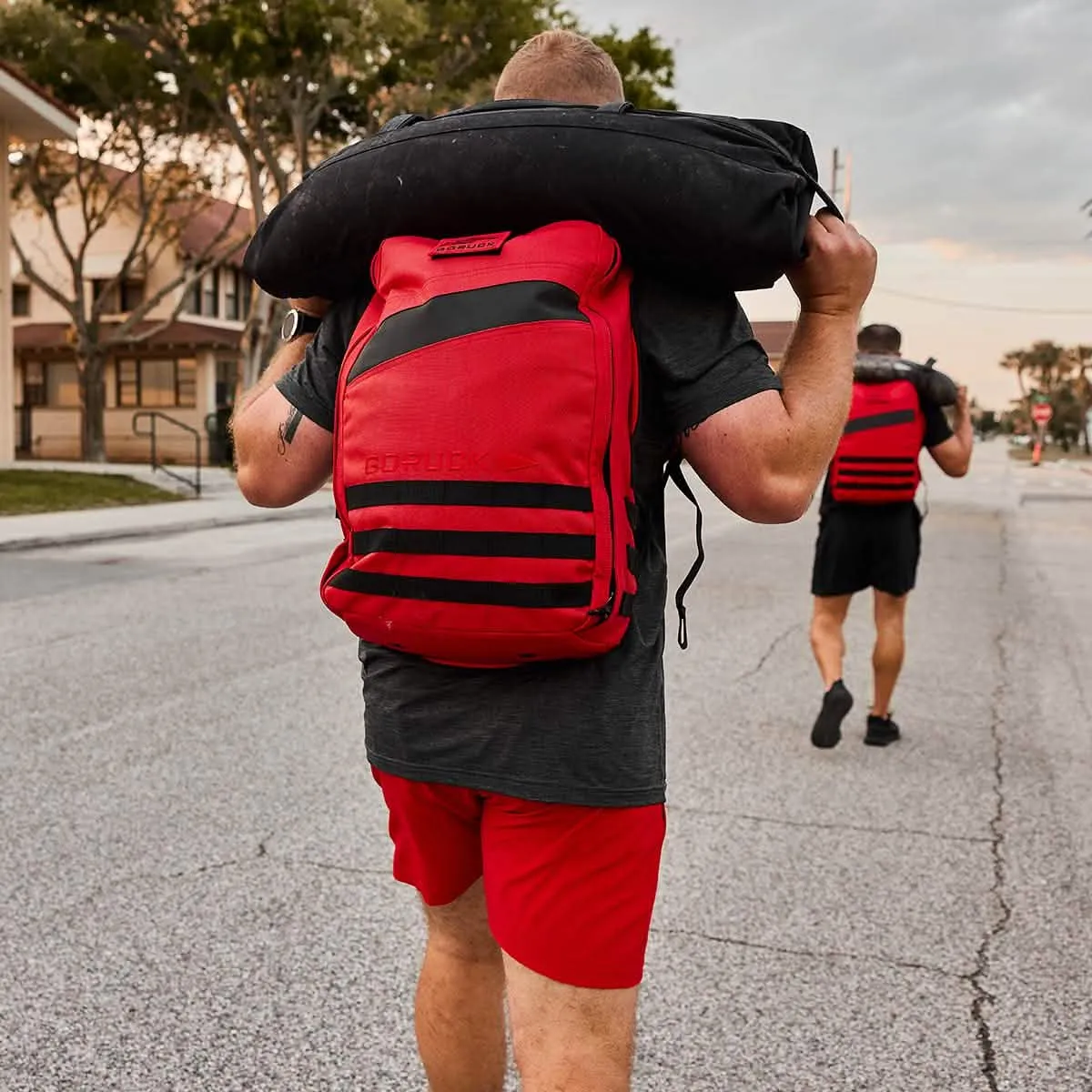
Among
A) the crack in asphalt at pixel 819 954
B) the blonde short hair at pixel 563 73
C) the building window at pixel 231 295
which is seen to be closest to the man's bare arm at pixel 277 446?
the blonde short hair at pixel 563 73

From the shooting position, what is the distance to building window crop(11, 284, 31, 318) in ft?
131

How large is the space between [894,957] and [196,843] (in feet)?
7.24

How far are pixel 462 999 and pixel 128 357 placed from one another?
39.2 metres

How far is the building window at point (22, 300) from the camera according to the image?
131ft

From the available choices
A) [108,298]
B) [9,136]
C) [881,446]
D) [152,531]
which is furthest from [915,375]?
[108,298]

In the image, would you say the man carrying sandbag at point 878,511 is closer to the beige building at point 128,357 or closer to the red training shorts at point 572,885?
the red training shorts at point 572,885

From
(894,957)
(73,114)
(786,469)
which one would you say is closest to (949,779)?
(894,957)

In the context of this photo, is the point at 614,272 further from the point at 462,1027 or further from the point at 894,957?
the point at 894,957

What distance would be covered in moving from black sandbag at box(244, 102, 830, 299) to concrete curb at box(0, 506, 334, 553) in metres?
A: 10.7

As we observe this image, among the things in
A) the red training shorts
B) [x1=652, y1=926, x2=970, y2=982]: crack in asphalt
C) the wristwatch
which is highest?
the wristwatch

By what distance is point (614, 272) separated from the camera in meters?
1.50

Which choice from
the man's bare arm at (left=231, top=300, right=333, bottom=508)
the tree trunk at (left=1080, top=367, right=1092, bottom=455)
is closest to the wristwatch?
the man's bare arm at (left=231, top=300, right=333, bottom=508)

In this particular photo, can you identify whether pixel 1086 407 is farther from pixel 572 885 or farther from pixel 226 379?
pixel 572 885

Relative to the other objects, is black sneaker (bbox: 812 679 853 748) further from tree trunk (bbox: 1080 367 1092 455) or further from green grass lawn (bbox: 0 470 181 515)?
tree trunk (bbox: 1080 367 1092 455)
